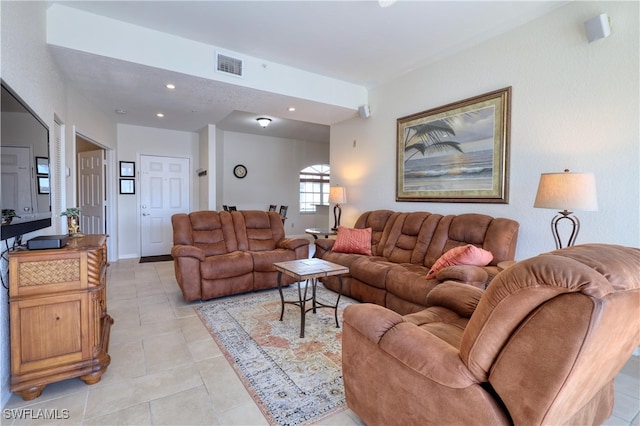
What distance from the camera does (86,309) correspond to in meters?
1.91

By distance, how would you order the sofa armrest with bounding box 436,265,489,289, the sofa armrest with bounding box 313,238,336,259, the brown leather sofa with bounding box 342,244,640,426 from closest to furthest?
the brown leather sofa with bounding box 342,244,640,426
the sofa armrest with bounding box 436,265,489,289
the sofa armrest with bounding box 313,238,336,259

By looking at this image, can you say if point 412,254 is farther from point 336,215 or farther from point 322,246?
point 336,215

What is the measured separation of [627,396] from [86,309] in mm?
3330

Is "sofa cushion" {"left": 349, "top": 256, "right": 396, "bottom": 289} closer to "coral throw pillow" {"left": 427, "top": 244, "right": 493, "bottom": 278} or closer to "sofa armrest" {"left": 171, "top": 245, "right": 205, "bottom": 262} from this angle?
"coral throw pillow" {"left": 427, "top": 244, "right": 493, "bottom": 278}

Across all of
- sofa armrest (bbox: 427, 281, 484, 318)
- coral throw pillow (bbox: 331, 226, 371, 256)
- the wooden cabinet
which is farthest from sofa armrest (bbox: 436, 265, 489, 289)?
the wooden cabinet

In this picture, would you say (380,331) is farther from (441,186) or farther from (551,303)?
(441,186)

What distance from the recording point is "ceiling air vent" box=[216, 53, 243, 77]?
135 inches

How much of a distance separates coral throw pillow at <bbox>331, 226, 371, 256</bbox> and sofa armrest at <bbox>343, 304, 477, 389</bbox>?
2.26 m

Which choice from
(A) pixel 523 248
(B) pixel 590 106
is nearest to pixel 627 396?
(A) pixel 523 248

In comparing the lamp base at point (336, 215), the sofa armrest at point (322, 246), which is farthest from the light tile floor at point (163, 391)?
the lamp base at point (336, 215)

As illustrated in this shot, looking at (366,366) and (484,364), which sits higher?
(484,364)

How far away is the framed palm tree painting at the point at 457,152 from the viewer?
309cm

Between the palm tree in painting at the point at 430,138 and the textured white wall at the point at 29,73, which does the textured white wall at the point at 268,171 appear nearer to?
the textured white wall at the point at 29,73

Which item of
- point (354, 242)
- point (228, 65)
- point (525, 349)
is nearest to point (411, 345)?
point (525, 349)
